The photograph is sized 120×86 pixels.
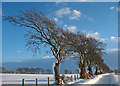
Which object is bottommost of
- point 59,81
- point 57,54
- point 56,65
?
point 59,81

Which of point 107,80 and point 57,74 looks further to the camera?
point 107,80

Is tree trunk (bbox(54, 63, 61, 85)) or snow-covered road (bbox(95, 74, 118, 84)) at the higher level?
tree trunk (bbox(54, 63, 61, 85))

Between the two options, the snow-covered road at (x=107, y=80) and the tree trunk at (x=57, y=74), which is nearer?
the tree trunk at (x=57, y=74)

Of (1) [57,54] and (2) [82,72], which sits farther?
(2) [82,72]

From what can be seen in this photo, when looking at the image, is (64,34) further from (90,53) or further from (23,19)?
(90,53)

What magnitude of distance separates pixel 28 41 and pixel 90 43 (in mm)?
19894

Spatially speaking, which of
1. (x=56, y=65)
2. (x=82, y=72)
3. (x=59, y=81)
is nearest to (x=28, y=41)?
(x=56, y=65)

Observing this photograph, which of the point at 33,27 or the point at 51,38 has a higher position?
the point at 33,27

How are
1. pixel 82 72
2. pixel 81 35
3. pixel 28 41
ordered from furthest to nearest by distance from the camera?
1. pixel 81 35
2. pixel 82 72
3. pixel 28 41

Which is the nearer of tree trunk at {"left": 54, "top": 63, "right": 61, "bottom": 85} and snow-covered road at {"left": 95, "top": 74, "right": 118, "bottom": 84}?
tree trunk at {"left": 54, "top": 63, "right": 61, "bottom": 85}

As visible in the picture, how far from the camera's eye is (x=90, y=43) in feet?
120

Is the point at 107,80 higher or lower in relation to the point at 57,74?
lower

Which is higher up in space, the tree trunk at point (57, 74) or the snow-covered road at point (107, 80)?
the tree trunk at point (57, 74)

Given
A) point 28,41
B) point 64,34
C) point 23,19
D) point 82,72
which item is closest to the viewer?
point 23,19
